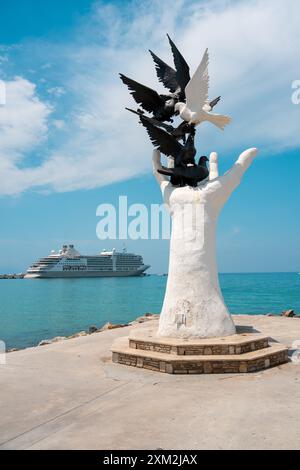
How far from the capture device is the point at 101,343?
1070cm

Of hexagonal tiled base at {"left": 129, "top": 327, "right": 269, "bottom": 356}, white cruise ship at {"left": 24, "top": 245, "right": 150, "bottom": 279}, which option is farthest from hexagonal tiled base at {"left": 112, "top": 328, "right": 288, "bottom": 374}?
white cruise ship at {"left": 24, "top": 245, "right": 150, "bottom": 279}

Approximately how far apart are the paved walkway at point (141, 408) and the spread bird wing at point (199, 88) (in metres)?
5.63

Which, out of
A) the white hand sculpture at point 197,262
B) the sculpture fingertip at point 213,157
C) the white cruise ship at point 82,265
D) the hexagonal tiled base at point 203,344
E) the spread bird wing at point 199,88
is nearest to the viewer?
the hexagonal tiled base at point 203,344

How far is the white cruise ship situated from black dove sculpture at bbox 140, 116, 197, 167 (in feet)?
287

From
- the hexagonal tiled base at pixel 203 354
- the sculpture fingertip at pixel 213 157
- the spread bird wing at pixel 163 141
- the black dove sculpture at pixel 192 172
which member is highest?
the spread bird wing at pixel 163 141

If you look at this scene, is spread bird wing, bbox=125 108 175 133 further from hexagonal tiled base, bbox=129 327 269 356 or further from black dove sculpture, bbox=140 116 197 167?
hexagonal tiled base, bbox=129 327 269 356

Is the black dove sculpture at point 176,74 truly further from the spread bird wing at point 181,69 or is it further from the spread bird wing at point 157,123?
the spread bird wing at point 157,123

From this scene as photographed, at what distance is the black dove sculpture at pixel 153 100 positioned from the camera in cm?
931

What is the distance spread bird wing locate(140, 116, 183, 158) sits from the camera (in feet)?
29.1

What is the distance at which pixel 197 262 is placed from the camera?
818cm

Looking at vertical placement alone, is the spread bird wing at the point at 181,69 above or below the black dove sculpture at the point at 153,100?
above

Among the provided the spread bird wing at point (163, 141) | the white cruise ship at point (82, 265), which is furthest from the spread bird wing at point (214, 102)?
the white cruise ship at point (82, 265)

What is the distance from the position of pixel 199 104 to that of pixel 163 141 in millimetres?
1124
